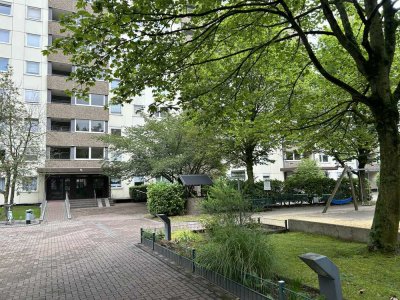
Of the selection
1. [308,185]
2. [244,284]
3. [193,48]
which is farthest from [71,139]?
[244,284]

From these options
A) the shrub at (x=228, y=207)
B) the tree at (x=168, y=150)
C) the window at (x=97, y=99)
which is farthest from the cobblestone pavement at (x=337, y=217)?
the window at (x=97, y=99)

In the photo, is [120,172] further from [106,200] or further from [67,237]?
[67,237]

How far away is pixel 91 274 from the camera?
7801 millimetres

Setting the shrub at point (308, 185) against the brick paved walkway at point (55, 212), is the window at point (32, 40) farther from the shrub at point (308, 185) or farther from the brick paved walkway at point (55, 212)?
the shrub at point (308, 185)

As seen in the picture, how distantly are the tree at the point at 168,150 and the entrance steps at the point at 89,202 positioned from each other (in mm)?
6615

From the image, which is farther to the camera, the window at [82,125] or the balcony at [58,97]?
the balcony at [58,97]

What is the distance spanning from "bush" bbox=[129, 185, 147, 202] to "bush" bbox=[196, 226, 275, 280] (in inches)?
1148

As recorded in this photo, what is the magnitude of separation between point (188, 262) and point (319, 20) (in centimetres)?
857

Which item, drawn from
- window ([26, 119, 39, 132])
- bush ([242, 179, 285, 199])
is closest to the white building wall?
window ([26, 119, 39, 132])

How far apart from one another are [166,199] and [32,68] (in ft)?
74.4

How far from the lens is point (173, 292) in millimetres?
6223

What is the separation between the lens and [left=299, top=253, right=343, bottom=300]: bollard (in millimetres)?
4047

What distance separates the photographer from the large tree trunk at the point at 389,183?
7.64m

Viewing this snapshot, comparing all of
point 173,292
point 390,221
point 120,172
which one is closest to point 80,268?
point 173,292
